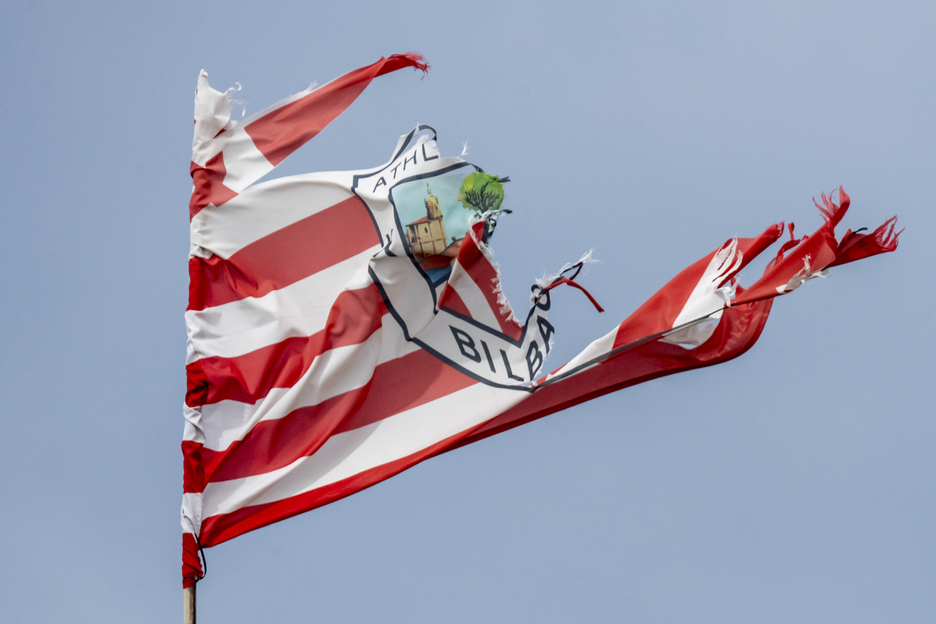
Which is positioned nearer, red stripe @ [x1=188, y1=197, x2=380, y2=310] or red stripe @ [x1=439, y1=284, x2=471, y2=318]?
red stripe @ [x1=439, y1=284, x2=471, y2=318]

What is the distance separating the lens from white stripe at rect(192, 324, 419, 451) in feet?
33.3

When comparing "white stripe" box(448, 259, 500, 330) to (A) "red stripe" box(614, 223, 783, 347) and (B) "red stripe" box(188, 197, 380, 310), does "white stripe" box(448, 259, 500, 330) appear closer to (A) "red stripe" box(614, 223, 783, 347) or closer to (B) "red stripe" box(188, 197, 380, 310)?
(A) "red stripe" box(614, 223, 783, 347)

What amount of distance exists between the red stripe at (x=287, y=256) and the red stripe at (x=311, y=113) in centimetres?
89

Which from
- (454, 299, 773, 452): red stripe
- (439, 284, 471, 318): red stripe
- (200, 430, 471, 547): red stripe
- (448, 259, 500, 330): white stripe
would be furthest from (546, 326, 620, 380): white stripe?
(200, 430, 471, 547): red stripe

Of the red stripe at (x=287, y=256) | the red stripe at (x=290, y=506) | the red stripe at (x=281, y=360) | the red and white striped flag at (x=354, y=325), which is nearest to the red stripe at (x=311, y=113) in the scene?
the red and white striped flag at (x=354, y=325)

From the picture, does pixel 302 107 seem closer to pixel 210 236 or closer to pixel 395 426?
pixel 210 236

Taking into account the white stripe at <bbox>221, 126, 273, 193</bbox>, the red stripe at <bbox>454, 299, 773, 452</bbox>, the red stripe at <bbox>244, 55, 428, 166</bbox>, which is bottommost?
the red stripe at <bbox>454, 299, 773, 452</bbox>

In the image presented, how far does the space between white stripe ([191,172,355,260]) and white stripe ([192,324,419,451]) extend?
1760 millimetres

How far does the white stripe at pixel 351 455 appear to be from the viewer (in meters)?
9.97

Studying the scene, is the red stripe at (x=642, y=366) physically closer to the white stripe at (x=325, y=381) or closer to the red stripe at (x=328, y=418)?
the red stripe at (x=328, y=418)

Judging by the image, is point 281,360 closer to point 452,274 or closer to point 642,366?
point 452,274

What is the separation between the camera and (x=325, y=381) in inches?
400

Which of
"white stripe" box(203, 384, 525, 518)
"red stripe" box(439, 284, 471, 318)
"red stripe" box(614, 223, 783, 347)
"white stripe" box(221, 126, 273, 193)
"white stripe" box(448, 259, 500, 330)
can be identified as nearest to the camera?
"red stripe" box(614, 223, 783, 347)

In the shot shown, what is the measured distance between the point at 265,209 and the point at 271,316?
1.27 m
